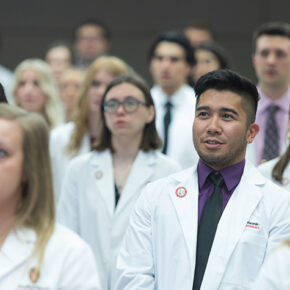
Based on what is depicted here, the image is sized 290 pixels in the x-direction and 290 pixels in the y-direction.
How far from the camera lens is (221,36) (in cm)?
880

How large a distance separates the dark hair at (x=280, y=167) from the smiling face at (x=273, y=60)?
1.23 m

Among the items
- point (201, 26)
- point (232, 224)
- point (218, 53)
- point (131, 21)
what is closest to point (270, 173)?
point (232, 224)

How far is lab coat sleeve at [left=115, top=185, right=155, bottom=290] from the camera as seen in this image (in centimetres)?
322

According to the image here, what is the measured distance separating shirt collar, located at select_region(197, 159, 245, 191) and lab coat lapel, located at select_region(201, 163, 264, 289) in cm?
3

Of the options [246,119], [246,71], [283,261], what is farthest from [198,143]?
[246,71]

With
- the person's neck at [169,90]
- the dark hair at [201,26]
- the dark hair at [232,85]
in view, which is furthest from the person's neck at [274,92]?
the dark hair at [201,26]

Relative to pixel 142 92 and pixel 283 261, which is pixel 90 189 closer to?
pixel 142 92

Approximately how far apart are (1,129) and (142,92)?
2.33 meters

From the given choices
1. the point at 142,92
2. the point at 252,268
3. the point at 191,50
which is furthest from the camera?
the point at 191,50

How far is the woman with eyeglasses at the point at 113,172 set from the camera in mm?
4398

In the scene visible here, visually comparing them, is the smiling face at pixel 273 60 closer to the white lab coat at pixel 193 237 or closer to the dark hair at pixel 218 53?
the dark hair at pixel 218 53

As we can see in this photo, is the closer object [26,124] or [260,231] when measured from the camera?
[26,124]

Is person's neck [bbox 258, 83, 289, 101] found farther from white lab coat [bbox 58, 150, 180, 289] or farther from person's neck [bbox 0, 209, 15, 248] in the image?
person's neck [bbox 0, 209, 15, 248]

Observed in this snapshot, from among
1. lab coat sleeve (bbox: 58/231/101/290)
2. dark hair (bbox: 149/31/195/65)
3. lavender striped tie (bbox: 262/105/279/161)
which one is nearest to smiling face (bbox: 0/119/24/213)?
lab coat sleeve (bbox: 58/231/101/290)
